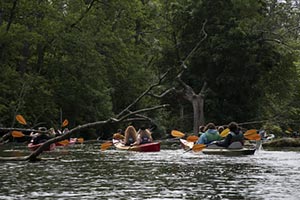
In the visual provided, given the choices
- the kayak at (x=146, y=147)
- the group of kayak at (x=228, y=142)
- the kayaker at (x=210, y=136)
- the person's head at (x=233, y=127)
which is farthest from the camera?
the kayak at (x=146, y=147)

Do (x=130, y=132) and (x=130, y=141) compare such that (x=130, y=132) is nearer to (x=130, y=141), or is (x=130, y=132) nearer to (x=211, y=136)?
(x=130, y=141)

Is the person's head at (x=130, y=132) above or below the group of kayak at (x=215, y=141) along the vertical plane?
above

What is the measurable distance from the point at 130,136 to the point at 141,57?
19544 millimetres

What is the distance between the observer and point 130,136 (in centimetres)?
3072

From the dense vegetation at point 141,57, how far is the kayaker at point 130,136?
299 inches

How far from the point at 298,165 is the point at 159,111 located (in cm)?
3542

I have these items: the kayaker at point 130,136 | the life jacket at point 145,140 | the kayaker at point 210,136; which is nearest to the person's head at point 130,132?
the kayaker at point 130,136

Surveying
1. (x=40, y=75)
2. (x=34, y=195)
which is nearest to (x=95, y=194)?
(x=34, y=195)

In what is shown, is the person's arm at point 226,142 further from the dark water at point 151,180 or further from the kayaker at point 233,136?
the dark water at point 151,180

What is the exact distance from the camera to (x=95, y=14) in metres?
39.8

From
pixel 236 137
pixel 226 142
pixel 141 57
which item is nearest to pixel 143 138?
pixel 226 142

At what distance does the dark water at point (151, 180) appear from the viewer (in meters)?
Answer: 12.1

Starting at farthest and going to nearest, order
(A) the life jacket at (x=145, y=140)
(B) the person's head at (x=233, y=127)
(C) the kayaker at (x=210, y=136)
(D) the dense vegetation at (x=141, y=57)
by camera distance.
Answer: (D) the dense vegetation at (x=141, y=57) → (A) the life jacket at (x=145, y=140) → (C) the kayaker at (x=210, y=136) → (B) the person's head at (x=233, y=127)

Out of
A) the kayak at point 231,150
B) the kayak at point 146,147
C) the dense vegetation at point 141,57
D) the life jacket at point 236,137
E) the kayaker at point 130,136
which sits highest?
the dense vegetation at point 141,57
